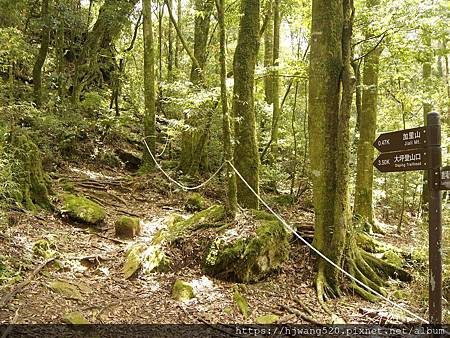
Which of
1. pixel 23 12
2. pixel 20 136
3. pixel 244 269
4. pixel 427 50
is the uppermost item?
pixel 23 12

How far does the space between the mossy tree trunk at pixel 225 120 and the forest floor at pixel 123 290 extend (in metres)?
1.14

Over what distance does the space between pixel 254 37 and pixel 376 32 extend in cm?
231

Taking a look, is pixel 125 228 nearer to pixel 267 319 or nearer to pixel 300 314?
pixel 267 319

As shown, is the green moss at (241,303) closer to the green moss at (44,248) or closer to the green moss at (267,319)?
the green moss at (267,319)

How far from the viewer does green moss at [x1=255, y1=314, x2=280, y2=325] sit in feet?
16.0

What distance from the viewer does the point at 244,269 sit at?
5832mm

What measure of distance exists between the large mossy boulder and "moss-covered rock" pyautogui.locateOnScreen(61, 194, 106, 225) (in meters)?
3.07

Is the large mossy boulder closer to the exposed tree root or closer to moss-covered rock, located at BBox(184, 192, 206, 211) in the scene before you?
the exposed tree root

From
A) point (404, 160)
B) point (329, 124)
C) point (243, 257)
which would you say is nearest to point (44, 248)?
point (243, 257)

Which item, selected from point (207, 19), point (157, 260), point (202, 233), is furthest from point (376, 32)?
point (207, 19)

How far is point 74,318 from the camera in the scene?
4.27 metres

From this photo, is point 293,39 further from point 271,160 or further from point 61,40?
point 61,40

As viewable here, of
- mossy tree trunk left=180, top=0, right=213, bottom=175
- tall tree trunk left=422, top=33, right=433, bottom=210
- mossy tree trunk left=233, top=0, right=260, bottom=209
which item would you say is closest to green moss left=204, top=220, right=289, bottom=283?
mossy tree trunk left=233, top=0, right=260, bottom=209

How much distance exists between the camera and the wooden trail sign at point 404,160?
12.0ft
